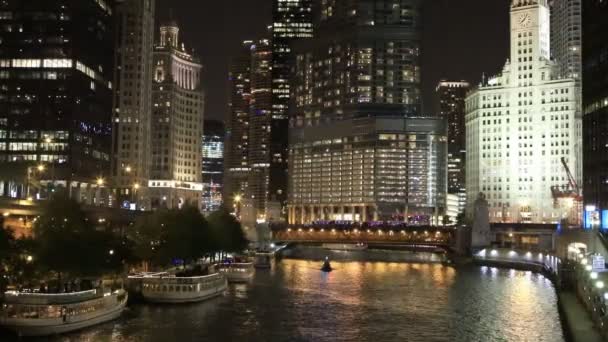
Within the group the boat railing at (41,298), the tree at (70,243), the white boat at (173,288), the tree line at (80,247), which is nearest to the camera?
the boat railing at (41,298)

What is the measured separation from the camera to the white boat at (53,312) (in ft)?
219

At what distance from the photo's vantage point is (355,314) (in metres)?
89.2

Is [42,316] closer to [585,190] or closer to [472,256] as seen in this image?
[585,190]

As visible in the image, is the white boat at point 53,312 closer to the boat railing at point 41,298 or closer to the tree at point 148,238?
the boat railing at point 41,298

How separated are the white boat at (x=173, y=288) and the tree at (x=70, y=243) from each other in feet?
15.4

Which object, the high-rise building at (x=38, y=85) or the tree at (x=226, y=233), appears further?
the high-rise building at (x=38, y=85)

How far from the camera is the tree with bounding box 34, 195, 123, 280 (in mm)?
79375

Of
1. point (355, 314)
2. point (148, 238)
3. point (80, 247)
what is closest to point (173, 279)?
point (80, 247)

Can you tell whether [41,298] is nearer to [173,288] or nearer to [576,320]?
[173,288]

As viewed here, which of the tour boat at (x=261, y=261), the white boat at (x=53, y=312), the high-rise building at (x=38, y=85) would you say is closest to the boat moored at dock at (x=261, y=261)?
the tour boat at (x=261, y=261)

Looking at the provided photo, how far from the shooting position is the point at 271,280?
132 meters

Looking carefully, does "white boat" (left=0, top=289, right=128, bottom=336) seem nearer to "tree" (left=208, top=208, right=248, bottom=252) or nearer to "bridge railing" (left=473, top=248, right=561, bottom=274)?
"tree" (left=208, top=208, right=248, bottom=252)

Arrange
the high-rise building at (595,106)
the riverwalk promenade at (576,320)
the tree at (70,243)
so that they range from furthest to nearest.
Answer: the high-rise building at (595,106) → the tree at (70,243) → the riverwalk promenade at (576,320)

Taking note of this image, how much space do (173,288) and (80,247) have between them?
16297mm
